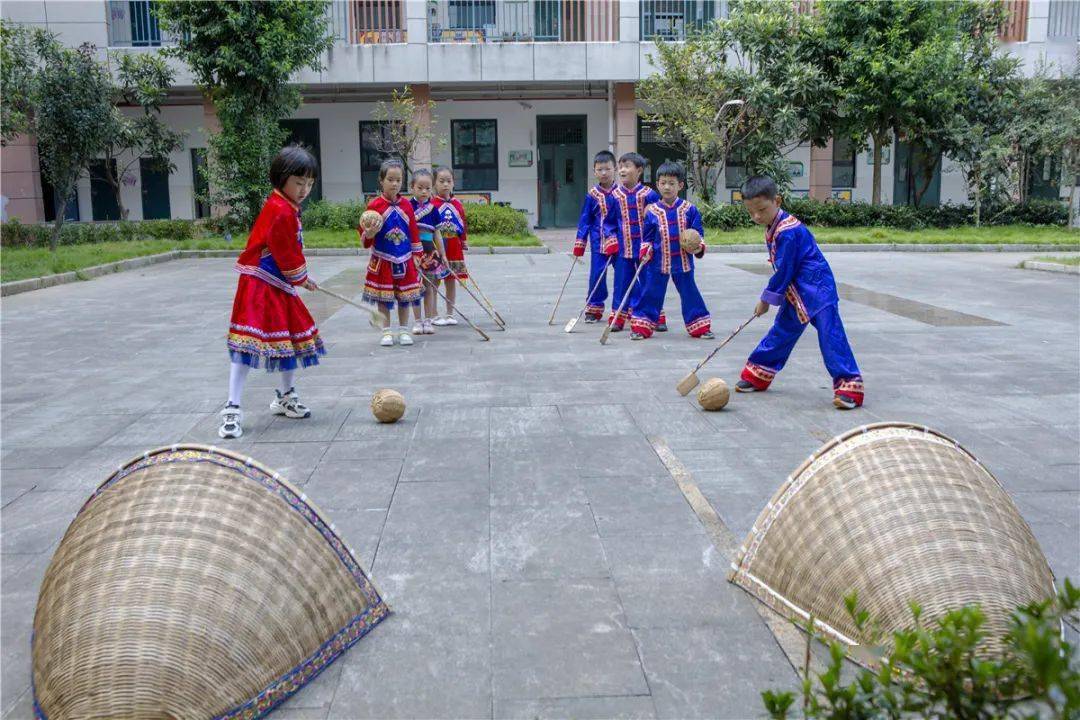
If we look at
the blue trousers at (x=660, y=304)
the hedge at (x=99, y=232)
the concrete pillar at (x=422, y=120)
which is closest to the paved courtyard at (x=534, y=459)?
the blue trousers at (x=660, y=304)

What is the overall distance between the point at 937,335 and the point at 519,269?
7.96 metres

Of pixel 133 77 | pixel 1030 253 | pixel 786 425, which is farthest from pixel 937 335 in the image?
pixel 133 77

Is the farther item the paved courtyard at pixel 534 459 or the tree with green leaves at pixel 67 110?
the tree with green leaves at pixel 67 110

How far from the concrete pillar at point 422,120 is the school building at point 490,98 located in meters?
0.06

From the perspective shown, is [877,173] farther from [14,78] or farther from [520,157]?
[14,78]

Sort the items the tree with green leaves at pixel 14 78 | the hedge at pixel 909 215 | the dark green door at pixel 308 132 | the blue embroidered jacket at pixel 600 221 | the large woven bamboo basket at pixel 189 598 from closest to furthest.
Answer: the large woven bamboo basket at pixel 189 598, the blue embroidered jacket at pixel 600 221, the tree with green leaves at pixel 14 78, the hedge at pixel 909 215, the dark green door at pixel 308 132

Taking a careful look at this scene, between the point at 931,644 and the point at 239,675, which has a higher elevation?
the point at 931,644

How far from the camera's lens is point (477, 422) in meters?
5.82

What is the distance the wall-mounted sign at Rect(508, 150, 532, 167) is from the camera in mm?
25531

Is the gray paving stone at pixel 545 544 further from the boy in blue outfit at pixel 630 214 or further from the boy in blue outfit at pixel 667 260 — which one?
the boy in blue outfit at pixel 630 214

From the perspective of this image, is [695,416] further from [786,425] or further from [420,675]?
[420,675]

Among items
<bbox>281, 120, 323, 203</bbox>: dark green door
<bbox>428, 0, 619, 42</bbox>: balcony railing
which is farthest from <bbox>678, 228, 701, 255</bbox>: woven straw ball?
<bbox>281, 120, 323, 203</bbox>: dark green door

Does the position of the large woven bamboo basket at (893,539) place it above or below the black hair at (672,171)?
below

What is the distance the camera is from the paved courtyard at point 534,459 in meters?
2.92
